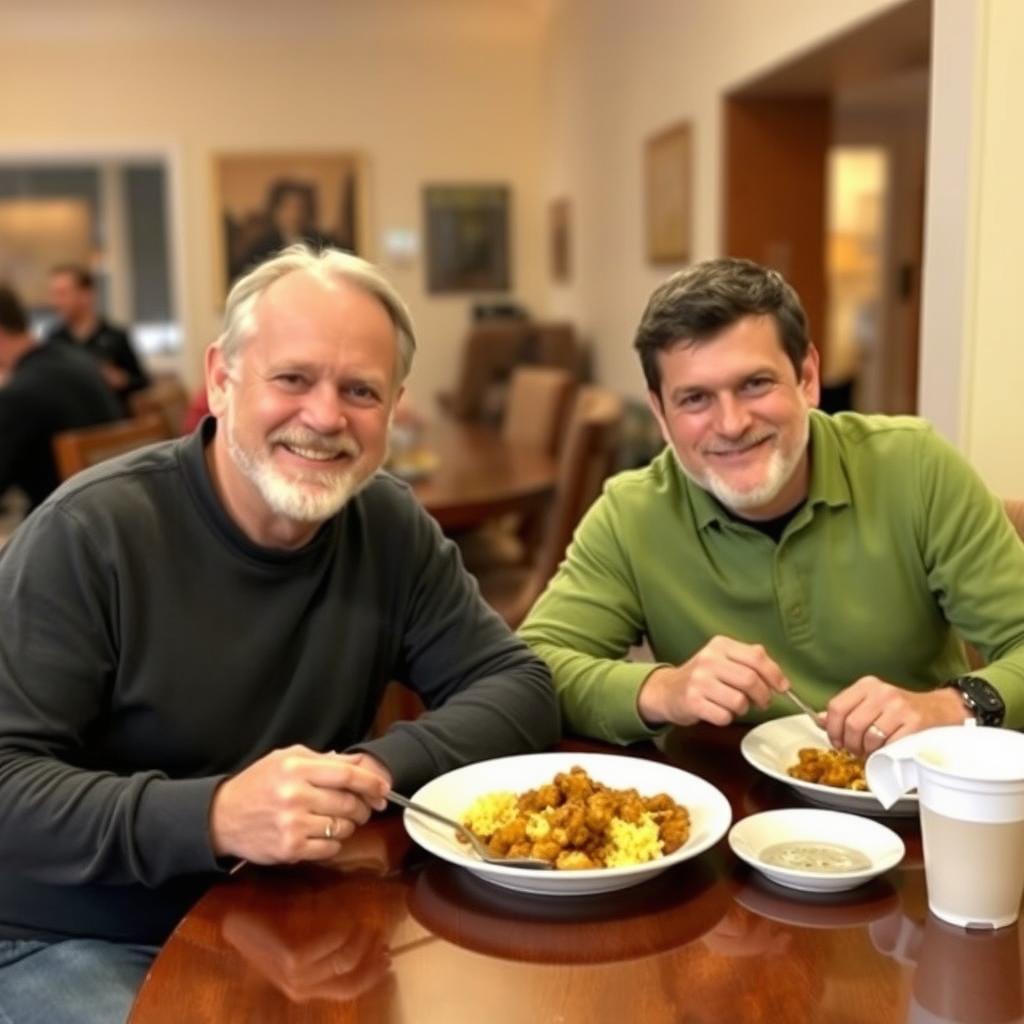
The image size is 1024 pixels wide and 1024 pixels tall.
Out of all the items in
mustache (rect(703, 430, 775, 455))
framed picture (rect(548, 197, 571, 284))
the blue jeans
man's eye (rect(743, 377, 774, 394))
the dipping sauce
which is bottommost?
the blue jeans

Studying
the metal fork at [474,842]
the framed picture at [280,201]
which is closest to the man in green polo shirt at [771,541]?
the metal fork at [474,842]

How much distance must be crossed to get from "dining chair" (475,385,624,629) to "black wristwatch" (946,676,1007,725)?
144 cm

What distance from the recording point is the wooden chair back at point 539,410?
12.6 feet

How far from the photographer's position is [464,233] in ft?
23.0

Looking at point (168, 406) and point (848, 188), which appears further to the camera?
point (848, 188)

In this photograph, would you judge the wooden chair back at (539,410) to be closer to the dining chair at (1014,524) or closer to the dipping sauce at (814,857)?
the dining chair at (1014,524)

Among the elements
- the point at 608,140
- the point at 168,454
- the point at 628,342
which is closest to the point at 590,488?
the point at 168,454

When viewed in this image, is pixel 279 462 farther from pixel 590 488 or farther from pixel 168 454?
pixel 590 488

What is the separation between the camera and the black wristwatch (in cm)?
124

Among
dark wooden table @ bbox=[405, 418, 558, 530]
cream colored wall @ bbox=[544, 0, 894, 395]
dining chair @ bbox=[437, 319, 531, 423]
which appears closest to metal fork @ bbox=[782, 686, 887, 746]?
dark wooden table @ bbox=[405, 418, 558, 530]

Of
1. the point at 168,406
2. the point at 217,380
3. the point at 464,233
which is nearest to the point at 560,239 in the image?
the point at 464,233

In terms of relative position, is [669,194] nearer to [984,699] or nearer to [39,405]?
[39,405]

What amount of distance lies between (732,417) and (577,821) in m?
0.55

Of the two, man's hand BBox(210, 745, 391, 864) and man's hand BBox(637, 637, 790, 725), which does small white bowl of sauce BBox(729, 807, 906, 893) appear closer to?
man's hand BBox(637, 637, 790, 725)
